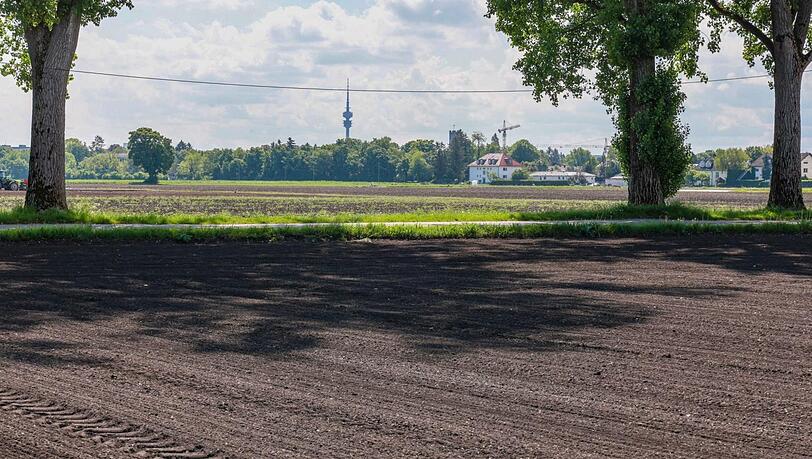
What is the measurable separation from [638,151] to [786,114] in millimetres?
5470

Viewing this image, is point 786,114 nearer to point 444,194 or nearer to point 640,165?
point 640,165

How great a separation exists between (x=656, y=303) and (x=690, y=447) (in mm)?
6761

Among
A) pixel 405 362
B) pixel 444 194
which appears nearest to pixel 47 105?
pixel 405 362

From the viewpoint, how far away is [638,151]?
3198 centimetres

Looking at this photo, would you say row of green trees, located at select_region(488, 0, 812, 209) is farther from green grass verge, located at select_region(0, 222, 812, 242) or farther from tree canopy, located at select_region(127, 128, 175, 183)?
tree canopy, located at select_region(127, 128, 175, 183)

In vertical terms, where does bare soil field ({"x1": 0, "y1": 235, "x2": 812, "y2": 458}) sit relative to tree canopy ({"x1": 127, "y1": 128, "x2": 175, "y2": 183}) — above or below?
below

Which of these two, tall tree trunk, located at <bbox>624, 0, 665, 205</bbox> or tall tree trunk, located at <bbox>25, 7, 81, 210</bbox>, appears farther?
tall tree trunk, located at <bbox>624, 0, 665, 205</bbox>

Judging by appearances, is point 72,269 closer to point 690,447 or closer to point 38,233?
point 38,233

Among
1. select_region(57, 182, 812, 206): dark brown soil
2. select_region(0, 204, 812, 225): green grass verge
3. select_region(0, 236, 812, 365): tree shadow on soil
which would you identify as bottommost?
select_region(57, 182, 812, 206): dark brown soil

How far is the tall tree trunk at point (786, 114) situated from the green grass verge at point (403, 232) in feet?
19.5

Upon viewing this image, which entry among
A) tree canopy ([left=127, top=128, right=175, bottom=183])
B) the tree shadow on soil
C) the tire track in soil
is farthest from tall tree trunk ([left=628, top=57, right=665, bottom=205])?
tree canopy ([left=127, top=128, right=175, bottom=183])

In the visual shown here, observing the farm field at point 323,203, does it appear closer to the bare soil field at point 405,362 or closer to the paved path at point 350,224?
the paved path at point 350,224

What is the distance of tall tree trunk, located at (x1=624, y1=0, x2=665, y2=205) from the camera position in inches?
1257

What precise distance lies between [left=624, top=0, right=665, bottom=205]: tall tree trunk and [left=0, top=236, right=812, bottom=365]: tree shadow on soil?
9218mm
